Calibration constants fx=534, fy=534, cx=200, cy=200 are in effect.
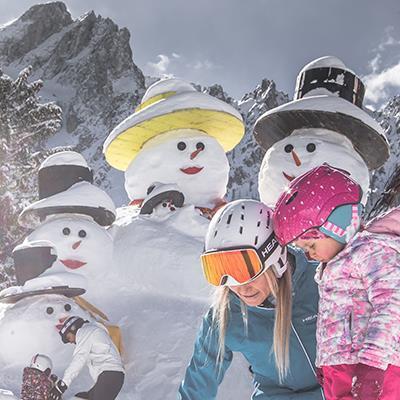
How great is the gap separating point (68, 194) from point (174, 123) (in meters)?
1.43

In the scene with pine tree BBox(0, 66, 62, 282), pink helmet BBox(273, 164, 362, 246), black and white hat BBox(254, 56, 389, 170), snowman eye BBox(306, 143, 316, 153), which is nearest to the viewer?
pink helmet BBox(273, 164, 362, 246)

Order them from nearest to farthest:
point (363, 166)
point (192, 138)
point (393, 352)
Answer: point (393, 352) < point (363, 166) < point (192, 138)

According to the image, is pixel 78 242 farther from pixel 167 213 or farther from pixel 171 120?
pixel 171 120

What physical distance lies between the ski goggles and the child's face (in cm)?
19

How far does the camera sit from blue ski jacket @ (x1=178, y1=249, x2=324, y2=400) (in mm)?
2396

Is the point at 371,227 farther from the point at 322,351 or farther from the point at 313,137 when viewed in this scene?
the point at 313,137

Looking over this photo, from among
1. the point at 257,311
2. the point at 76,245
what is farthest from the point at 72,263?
the point at 257,311

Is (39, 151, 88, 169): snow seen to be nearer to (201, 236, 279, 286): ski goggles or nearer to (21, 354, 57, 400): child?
(21, 354, 57, 400): child

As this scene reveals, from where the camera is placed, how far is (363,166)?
5035 mm

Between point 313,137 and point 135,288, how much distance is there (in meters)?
2.32

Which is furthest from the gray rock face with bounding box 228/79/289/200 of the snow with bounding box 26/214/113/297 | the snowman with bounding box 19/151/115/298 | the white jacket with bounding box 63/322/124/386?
the white jacket with bounding box 63/322/124/386

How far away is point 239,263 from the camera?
2277 millimetres

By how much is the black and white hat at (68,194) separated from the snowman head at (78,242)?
13 cm

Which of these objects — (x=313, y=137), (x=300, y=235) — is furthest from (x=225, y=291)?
(x=313, y=137)
